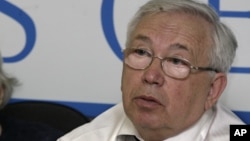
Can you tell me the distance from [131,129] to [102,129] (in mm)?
105

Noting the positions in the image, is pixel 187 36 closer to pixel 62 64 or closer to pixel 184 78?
pixel 184 78

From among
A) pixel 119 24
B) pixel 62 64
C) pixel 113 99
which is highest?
pixel 119 24

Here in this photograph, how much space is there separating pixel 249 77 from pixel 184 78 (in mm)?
636

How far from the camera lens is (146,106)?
1265 mm

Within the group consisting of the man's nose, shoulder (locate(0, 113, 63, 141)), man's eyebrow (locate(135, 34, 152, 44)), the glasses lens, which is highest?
man's eyebrow (locate(135, 34, 152, 44))

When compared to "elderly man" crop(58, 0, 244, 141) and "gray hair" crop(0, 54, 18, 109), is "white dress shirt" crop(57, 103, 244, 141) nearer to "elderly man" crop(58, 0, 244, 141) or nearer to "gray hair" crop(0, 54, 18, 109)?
"elderly man" crop(58, 0, 244, 141)

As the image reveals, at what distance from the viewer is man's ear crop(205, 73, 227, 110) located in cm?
135

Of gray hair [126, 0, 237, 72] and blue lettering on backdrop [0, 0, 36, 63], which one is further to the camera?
blue lettering on backdrop [0, 0, 36, 63]

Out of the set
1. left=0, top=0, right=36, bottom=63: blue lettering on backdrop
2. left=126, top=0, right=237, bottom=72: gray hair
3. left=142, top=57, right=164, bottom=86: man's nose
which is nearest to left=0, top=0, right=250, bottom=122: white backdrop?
left=0, top=0, right=36, bottom=63: blue lettering on backdrop

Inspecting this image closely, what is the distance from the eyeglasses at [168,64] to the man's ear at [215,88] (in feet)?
0.17

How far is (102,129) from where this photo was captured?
1468 mm

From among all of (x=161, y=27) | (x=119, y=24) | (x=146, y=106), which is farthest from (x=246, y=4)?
(x=146, y=106)

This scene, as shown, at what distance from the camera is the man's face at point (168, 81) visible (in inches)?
49.8

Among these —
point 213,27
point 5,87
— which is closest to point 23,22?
point 5,87
